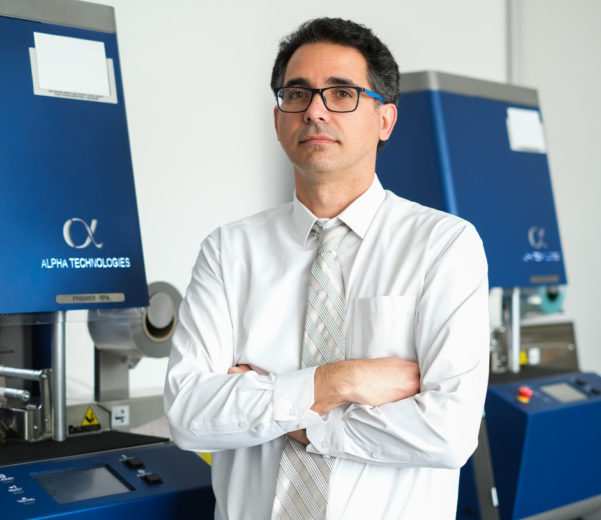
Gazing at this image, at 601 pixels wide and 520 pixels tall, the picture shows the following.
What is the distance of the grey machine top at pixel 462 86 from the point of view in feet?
9.18

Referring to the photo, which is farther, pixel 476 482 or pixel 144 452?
pixel 476 482

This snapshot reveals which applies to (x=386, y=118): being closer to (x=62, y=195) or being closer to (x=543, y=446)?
(x=62, y=195)

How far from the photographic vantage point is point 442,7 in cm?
384

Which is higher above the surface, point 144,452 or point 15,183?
point 15,183

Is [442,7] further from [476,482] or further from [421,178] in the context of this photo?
[476,482]

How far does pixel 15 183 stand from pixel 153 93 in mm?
1110

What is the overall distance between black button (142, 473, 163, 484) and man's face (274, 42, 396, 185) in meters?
0.74

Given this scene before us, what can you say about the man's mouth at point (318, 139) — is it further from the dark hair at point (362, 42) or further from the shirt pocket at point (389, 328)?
the shirt pocket at point (389, 328)

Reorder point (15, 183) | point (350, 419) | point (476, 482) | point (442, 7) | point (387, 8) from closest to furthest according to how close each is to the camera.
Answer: point (350, 419) → point (15, 183) → point (476, 482) → point (387, 8) → point (442, 7)

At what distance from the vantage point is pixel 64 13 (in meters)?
1.98

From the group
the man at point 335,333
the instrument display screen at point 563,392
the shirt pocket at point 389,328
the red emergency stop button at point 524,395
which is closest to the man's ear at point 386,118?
the man at point 335,333

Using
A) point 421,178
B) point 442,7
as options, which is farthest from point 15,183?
point 442,7

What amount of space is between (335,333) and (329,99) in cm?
→ 53

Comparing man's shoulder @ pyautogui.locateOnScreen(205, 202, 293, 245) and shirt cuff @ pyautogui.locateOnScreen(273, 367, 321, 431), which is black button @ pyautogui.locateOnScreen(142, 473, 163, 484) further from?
man's shoulder @ pyautogui.locateOnScreen(205, 202, 293, 245)
